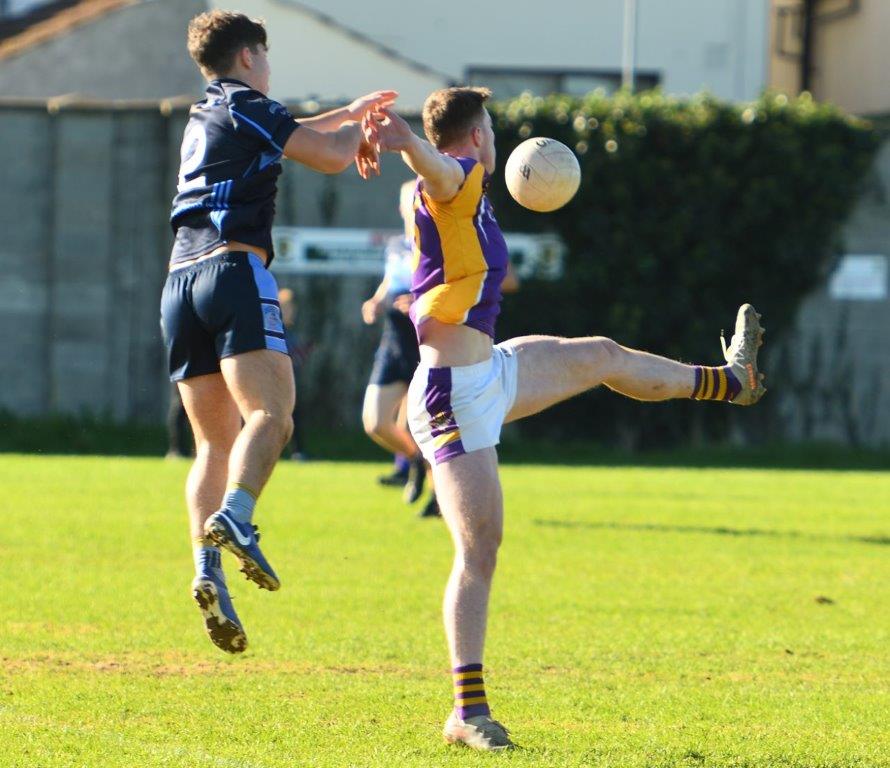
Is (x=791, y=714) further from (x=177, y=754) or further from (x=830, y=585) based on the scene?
(x=830, y=585)

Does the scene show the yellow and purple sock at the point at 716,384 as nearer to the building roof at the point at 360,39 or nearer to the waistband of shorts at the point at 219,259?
the waistband of shorts at the point at 219,259

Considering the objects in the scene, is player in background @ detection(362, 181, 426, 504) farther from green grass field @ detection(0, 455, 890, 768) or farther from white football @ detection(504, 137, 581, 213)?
white football @ detection(504, 137, 581, 213)

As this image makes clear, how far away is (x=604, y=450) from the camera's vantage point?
20375 mm

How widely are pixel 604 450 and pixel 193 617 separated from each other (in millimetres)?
13097

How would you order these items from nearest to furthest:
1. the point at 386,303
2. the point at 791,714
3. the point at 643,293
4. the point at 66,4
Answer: the point at 791,714, the point at 386,303, the point at 643,293, the point at 66,4

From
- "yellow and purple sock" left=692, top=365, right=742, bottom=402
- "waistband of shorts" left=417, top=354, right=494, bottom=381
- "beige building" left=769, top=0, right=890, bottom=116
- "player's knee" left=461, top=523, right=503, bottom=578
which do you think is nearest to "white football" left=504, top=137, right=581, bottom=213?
"waistband of shorts" left=417, top=354, right=494, bottom=381

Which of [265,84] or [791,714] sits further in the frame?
[265,84]

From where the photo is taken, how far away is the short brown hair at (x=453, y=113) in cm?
559

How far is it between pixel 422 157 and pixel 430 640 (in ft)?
9.15

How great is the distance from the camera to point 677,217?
66.0 ft

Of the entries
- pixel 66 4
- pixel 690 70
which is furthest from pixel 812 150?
pixel 66 4

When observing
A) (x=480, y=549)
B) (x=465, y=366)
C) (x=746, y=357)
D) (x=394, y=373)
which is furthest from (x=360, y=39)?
(x=480, y=549)

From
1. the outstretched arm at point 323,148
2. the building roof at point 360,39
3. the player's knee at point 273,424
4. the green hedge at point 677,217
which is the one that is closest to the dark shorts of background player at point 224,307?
the player's knee at point 273,424

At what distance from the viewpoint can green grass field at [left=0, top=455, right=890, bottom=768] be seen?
525 centimetres
